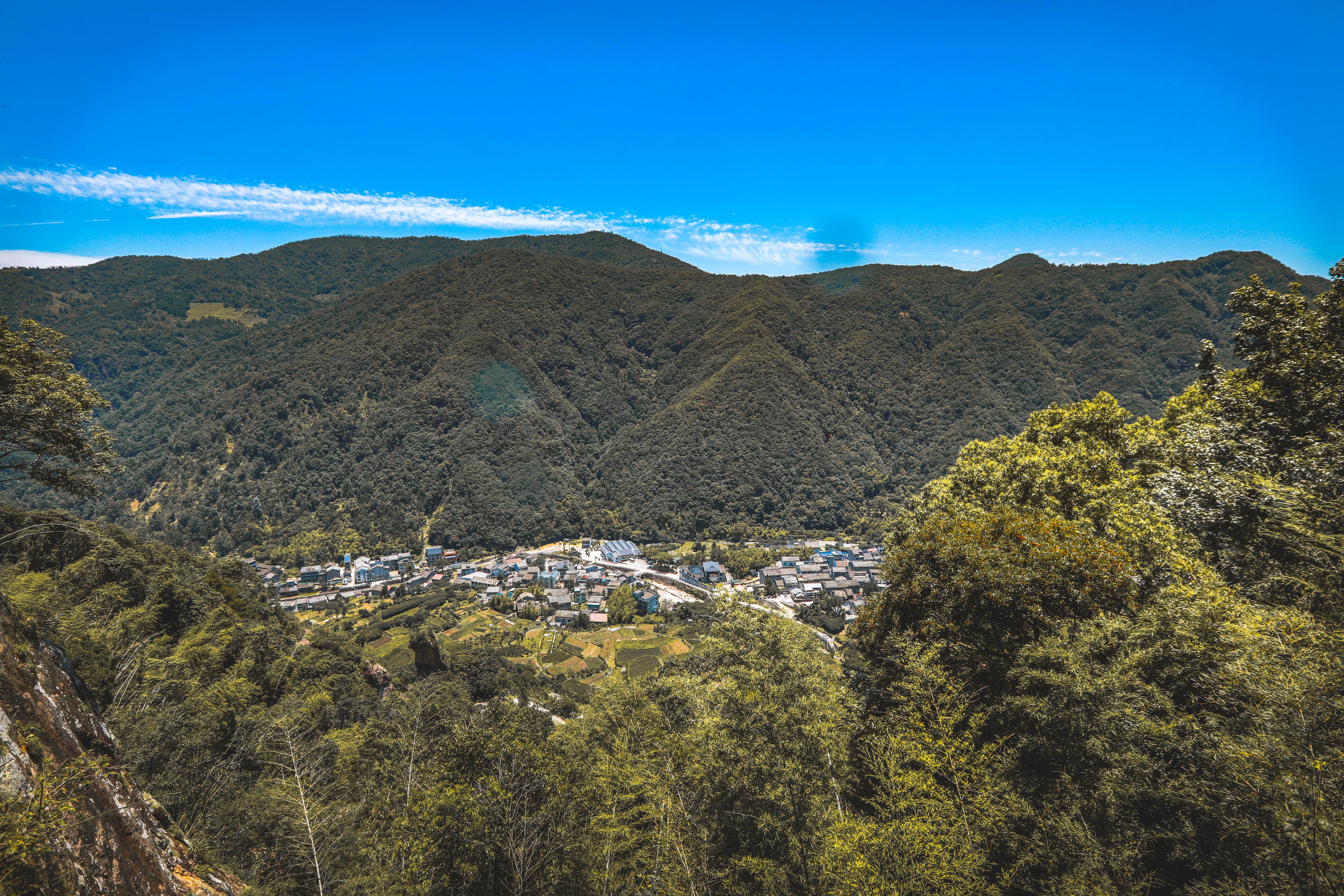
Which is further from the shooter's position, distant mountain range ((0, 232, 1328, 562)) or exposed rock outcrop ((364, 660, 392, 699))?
distant mountain range ((0, 232, 1328, 562))

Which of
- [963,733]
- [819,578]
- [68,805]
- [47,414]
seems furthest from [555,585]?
[68,805]

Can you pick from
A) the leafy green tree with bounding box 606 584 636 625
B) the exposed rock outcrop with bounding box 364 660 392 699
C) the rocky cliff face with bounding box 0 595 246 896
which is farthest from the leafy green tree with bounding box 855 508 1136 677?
the leafy green tree with bounding box 606 584 636 625

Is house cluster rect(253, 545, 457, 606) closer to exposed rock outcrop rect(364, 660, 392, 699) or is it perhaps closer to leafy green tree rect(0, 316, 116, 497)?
exposed rock outcrop rect(364, 660, 392, 699)

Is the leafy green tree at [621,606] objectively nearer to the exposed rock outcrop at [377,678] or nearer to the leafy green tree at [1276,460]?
the exposed rock outcrop at [377,678]

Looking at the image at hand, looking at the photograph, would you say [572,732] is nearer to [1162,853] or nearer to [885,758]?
[885,758]

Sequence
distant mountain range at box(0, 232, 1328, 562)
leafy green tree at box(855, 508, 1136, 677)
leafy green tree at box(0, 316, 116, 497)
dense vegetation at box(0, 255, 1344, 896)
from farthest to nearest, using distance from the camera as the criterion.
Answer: distant mountain range at box(0, 232, 1328, 562) < leafy green tree at box(855, 508, 1136, 677) < leafy green tree at box(0, 316, 116, 497) < dense vegetation at box(0, 255, 1344, 896)

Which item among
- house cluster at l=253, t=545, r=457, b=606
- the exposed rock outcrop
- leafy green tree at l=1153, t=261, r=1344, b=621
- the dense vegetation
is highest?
leafy green tree at l=1153, t=261, r=1344, b=621

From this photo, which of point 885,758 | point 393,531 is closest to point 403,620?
point 393,531
